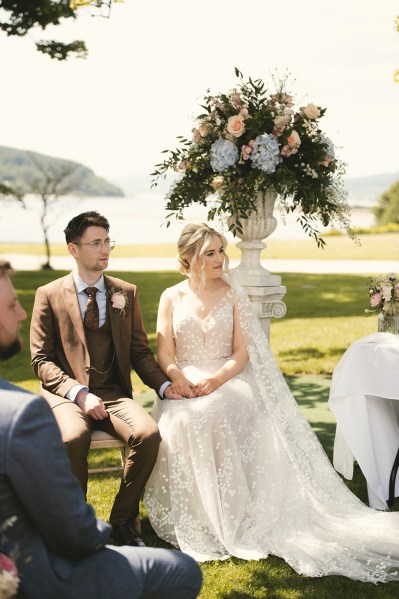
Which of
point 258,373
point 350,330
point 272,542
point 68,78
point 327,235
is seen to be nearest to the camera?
point 272,542

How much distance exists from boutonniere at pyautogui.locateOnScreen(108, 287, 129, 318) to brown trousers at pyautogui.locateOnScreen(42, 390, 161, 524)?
0.63 metres

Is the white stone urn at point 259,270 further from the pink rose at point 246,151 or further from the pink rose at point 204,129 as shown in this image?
the pink rose at point 204,129

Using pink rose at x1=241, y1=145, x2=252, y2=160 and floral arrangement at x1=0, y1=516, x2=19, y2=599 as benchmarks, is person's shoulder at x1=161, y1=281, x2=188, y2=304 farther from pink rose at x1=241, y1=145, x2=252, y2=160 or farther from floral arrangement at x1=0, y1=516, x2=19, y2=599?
floral arrangement at x1=0, y1=516, x2=19, y2=599

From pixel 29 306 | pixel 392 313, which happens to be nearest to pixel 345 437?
pixel 392 313

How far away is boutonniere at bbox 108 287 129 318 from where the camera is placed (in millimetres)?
4363

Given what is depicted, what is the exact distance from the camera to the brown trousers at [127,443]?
390 cm

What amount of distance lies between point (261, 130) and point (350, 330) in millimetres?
7565

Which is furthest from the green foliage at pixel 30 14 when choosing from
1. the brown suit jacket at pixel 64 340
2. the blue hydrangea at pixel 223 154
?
the brown suit jacket at pixel 64 340

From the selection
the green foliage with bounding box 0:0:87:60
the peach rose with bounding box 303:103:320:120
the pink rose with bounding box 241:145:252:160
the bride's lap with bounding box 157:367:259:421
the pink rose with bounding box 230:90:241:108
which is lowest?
the bride's lap with bounding box 157:367:259:421

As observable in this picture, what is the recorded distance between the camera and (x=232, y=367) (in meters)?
4.56

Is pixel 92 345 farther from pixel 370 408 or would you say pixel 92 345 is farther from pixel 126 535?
pixel 370 408

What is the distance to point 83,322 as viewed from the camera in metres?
4.35

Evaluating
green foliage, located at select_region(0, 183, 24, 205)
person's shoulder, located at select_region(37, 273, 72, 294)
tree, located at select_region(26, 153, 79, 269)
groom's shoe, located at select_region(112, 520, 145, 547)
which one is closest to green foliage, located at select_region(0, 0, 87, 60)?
person's shoulder, located at select_region(37, 273, 72, 294)

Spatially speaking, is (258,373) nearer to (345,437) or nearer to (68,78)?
(345,437)
